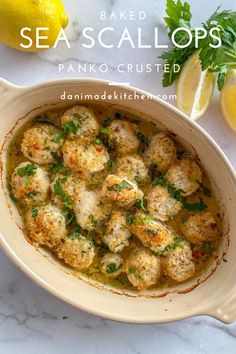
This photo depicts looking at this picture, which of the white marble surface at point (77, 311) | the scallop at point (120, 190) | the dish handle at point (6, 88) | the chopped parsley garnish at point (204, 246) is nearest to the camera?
the dish handle at point (6, 88)

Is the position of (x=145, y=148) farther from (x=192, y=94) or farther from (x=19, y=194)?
(x=19, y=194)

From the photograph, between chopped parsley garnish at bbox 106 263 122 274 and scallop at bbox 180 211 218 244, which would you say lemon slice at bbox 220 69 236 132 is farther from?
chopped parsley garnish at bbox 106 263 122 274

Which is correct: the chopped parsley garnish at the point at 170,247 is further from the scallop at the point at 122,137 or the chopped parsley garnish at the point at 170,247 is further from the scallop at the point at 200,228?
the scallop at the point at 122,137

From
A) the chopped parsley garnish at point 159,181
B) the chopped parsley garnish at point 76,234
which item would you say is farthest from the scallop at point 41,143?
the chopped parsley garnish at point 159,181

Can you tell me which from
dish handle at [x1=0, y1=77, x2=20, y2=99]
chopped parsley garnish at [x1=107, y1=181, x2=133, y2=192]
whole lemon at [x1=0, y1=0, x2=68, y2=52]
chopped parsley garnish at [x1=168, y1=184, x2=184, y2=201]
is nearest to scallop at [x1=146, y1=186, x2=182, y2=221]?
chopped parsley garnish at [x1=168, y1=184, x2=184, y2=201]

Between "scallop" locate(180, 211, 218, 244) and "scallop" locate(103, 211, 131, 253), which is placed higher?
"scallop" locate(180, 211, 218, 244)

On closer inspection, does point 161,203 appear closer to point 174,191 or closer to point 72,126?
point 174,191
